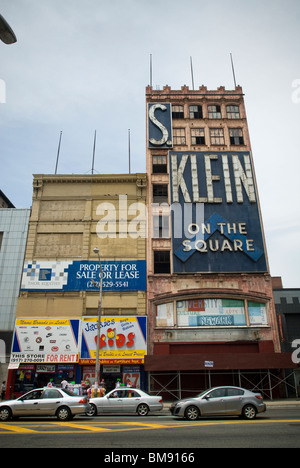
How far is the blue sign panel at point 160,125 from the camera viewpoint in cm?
3784

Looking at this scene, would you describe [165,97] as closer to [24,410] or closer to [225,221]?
[225,221]

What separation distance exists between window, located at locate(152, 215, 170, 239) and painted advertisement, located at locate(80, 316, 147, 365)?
8661mm

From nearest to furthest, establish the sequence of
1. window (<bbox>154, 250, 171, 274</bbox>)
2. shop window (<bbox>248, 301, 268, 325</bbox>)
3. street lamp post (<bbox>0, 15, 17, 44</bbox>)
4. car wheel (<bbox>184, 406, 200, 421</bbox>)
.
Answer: street lamp post (<bbox>0, 15, 17, 44</bbox>) < car wheel (<bbox>184, 406, 200, 421</bbox>) < shop window (<bbox>248, 301, 268, 325</bbox>) < window (<bbox>154, 250, 171, 274</bbox>)

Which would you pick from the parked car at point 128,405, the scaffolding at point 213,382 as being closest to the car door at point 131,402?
the parked car at point 128,405

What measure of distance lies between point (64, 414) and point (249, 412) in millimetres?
7830

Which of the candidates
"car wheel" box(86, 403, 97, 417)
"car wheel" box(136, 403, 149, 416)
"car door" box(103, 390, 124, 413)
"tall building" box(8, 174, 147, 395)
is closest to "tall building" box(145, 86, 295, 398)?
"tall building" box(8, 174, 147, 395)

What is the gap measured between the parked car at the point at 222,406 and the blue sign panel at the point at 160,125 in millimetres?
29124

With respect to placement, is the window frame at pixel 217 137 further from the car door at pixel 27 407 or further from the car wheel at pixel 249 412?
the car door at pixel 27 407

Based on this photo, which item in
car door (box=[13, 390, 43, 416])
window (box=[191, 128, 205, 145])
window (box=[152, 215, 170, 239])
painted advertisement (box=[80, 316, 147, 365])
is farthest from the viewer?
window (box=[191, 128, 205, 145])

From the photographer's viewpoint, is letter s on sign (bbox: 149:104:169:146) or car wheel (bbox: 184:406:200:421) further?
letter s on sign (bbox: 149:104:169:146)

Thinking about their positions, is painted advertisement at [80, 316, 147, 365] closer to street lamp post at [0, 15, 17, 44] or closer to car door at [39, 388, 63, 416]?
car door at [39, 388, 63, 416]

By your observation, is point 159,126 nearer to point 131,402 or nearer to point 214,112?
point 214,112

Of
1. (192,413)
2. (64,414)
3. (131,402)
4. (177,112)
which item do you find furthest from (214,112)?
(64,414)

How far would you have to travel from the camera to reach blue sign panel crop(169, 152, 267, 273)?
3206 centimetres
